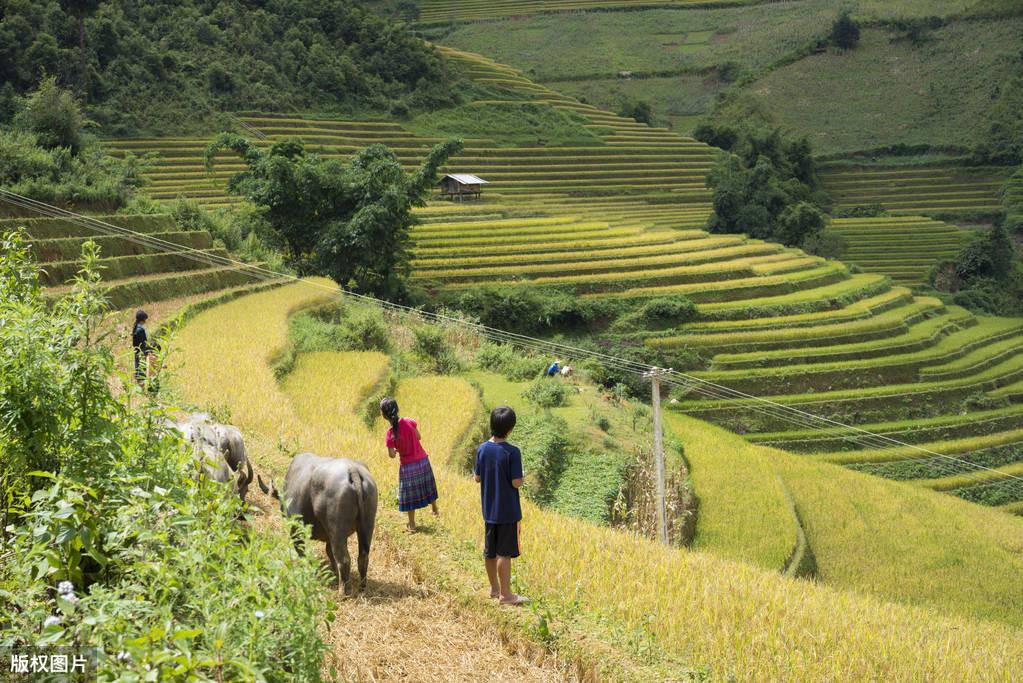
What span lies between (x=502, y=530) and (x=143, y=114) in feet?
144

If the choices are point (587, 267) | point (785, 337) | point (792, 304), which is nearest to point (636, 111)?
point (587, 267)

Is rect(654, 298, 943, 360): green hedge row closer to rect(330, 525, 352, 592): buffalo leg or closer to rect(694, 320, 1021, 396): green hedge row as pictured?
rect(694, 320, 1021, 396): green hedge row

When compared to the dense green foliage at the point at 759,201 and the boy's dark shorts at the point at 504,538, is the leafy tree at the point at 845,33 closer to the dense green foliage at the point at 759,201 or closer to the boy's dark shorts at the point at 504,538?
the dense green foliage at the point at 759,201

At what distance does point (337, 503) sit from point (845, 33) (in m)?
83.6

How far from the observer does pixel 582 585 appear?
6.39 m

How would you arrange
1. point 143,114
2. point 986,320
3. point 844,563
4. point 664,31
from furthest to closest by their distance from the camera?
point 664,31
point 143,114
point 986,320
point 844,563

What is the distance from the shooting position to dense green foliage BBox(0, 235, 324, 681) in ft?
11.4

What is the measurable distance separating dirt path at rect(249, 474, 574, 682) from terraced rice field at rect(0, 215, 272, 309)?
12.4 m

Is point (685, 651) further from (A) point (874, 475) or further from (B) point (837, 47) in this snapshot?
(B) point (837, 47)

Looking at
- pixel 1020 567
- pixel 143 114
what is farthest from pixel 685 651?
pixel 143 114

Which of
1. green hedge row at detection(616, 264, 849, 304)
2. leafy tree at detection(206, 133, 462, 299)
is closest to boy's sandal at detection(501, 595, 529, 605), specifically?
leafy tree at detection(206, 133, 462, 299)

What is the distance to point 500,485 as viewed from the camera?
5660 millimetres

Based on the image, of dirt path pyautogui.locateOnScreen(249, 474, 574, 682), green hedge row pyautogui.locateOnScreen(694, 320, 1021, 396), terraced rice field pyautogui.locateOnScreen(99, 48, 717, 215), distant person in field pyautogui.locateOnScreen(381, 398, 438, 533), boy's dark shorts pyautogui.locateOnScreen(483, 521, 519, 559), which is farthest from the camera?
terraced rice field pyautogui.locateOnScreen(99, 48, 717, 215)

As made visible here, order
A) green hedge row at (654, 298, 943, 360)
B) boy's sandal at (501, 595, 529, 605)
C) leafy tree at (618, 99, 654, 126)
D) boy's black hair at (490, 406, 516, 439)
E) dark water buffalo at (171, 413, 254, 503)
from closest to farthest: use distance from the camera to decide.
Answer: boy's black hair at (490, 406, 516, 439) < boy's sandal at (501, 595, 529, 605) < dark water buffalo at (171, 413, 254, 503) < green hedge row at (654, 298, 943, 360) < leafy tree at (618, 99, 654, 126)
